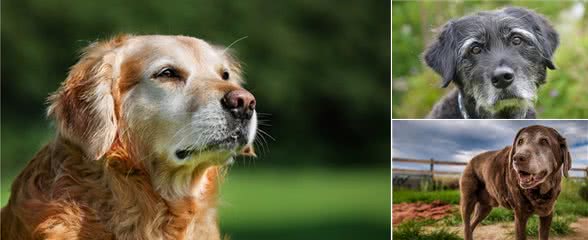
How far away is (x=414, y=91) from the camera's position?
4.23 metres

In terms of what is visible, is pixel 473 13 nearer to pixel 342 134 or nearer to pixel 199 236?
pixel 199 236

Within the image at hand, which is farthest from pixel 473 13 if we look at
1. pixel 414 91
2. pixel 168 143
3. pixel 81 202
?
pixel 81 202

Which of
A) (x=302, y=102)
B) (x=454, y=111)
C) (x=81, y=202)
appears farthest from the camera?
(x=302, y=102)

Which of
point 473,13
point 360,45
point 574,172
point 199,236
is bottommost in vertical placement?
point 199,236

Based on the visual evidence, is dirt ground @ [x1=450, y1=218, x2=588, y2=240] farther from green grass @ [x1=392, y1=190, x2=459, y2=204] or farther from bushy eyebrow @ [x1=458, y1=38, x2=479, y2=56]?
bushy eyebrow @ [x1=458, y1=38, x2=479, y2=56]

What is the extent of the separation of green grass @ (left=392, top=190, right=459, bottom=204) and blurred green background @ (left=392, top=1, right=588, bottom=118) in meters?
0.38

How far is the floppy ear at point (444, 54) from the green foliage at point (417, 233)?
74 centimetres

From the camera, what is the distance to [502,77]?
3.81 meters

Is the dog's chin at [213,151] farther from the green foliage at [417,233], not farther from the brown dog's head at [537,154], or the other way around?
the brown dog's head at [537,154]

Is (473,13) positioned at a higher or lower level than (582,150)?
higher

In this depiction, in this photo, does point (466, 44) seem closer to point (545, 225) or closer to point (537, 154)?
point (537, 154)

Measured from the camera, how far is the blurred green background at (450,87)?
395 centimetres

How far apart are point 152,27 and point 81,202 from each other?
34.5 feet

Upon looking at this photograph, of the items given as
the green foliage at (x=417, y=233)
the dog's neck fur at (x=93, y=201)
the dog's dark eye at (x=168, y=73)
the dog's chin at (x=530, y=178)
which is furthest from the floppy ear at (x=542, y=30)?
the dog's neck fur at (x=93, y=201)
